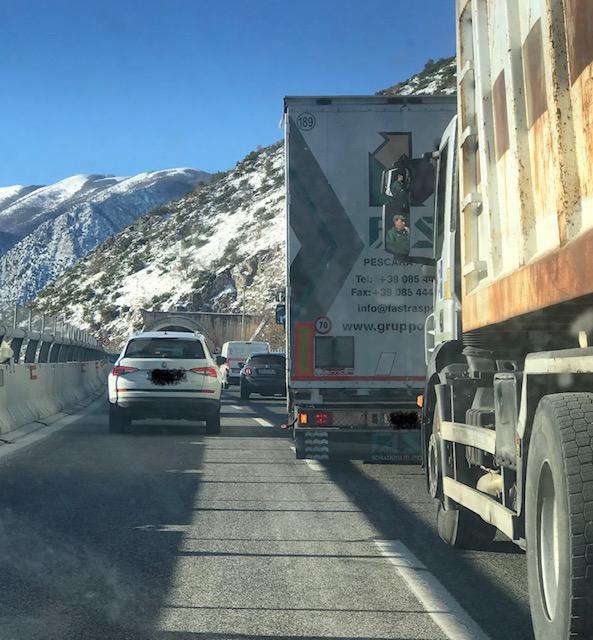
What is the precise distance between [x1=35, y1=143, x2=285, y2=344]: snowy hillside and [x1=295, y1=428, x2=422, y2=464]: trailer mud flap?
88309 millimetres

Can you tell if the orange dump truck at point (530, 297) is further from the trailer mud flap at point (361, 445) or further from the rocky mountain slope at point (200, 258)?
the rocky mountain slope at point (200, 258)

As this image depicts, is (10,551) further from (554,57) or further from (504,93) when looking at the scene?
(554,57)

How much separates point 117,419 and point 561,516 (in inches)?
567

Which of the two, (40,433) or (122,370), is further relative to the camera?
(122,370)

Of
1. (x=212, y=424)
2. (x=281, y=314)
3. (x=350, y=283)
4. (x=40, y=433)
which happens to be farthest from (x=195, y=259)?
(x=350, y=283)

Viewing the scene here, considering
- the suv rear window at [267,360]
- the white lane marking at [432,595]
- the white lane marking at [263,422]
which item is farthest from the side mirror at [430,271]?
the suv rear window at [267,360]

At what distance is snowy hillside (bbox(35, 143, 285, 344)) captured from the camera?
107 m

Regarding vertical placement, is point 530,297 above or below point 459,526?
above

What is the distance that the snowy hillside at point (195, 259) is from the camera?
107 metres

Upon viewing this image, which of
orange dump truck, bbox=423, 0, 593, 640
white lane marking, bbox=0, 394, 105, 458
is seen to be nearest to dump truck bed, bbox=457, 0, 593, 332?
orange dump truck, bbox=423, 0, 593, 640

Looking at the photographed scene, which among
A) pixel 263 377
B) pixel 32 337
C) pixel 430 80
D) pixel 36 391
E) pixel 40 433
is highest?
pixel 430 80

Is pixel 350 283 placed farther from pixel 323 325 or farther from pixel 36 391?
pixel 36 391

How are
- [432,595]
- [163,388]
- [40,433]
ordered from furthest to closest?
[163,388] → [40,433] → [432,595]

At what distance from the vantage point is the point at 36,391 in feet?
69.7
